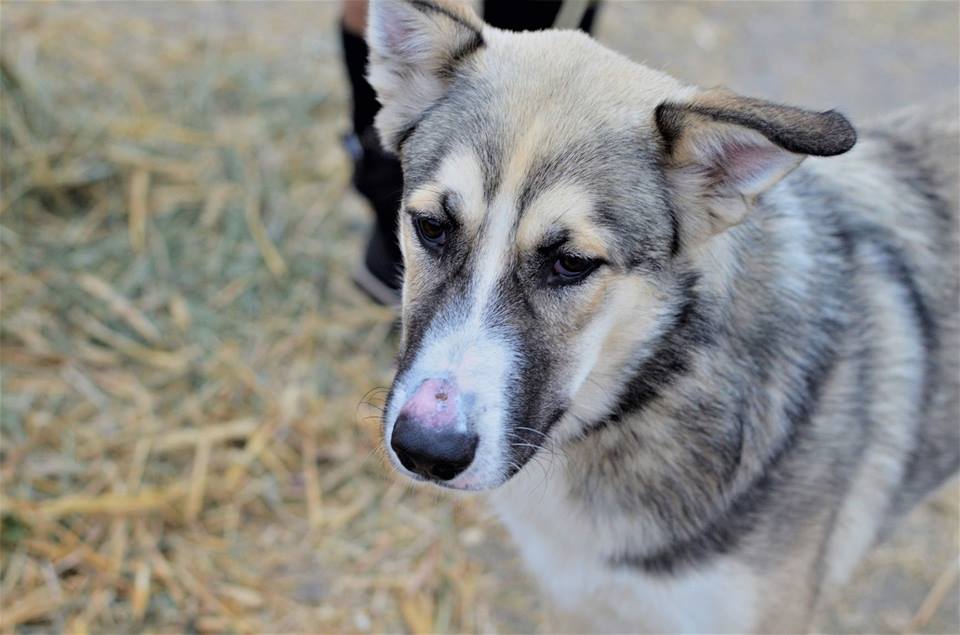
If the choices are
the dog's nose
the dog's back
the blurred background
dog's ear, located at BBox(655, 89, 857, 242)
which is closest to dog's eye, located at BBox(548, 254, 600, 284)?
dog's ear, located at BBox(655, 89, 857, 242)

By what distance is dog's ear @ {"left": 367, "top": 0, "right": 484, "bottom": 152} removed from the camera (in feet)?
7.86

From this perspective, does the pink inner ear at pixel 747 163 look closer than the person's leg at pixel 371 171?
Yes

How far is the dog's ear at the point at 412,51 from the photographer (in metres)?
2.39

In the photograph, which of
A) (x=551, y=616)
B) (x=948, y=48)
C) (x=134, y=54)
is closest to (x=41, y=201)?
(x=134, y=54)

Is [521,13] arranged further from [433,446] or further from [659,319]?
[433,446]

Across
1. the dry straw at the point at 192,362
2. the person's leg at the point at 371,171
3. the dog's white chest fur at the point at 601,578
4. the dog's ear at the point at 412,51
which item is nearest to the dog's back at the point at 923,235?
the dog's white chest fur at the point at 601,578

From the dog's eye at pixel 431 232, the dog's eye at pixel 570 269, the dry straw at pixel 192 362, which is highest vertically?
the dog's eye at pixel 570 269

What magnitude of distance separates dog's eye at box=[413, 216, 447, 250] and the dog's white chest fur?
0.72 metres

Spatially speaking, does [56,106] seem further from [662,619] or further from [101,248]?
[662,619]

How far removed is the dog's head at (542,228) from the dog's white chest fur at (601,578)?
14.9 inches

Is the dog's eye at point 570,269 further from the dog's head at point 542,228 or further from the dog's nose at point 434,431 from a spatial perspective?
the dog's nose at point 434,431

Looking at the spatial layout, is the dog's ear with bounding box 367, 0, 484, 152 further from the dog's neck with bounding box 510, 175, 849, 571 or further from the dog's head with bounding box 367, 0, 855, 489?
the dog's neck with bounding box 510, 175, 849, 571

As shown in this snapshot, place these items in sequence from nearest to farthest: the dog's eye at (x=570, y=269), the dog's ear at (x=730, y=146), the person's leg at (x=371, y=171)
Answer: the dog's ear at (x=730, y=146) → the dog's eye at (x=570, y=269) → the person's leg at (x=371, y=171)

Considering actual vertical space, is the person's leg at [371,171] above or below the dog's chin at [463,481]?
below
